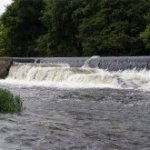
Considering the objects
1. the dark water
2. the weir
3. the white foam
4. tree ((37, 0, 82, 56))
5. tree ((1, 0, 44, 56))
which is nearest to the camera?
the dark water

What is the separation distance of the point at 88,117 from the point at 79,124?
1.38 metres

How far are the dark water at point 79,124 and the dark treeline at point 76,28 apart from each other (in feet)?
80.1

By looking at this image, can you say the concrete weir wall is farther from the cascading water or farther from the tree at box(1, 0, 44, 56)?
the tree at box(1, 0, 44, 56)

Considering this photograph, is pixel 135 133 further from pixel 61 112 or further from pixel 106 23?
pixel 106 23

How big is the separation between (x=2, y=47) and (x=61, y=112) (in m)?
57.6

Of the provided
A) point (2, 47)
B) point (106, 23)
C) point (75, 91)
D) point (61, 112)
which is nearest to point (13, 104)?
point (61, 112)

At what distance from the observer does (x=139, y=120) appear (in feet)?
47.6

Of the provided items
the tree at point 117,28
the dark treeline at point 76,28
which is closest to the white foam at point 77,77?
the dark treeline at point 76,28

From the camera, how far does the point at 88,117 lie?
15.2 m

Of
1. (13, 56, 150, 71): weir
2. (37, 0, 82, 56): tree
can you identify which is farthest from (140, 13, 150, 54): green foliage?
(37, 0, 82, 56): tree

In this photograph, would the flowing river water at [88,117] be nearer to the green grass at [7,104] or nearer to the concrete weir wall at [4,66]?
the green grass at [7,104]

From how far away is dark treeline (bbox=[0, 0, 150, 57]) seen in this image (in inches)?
1845

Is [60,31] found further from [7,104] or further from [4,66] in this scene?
[7,104]

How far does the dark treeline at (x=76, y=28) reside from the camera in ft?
154
